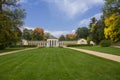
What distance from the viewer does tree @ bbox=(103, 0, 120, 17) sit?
31.6 metres

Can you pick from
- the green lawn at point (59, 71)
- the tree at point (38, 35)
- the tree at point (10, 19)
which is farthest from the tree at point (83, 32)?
the green lawn at point (59, 71)

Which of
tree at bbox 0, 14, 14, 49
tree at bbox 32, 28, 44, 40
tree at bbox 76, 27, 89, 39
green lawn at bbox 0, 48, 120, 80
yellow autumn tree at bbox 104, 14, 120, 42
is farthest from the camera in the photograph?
tree at bbox 76, 27, 89, 39

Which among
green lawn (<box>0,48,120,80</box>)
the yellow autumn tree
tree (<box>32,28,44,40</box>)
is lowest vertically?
green lawn (<box>0,48,120,80</box>)

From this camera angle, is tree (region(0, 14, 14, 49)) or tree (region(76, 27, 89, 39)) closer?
tree (region(0, 14, 14, 49))

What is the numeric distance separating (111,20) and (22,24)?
56.8 feet

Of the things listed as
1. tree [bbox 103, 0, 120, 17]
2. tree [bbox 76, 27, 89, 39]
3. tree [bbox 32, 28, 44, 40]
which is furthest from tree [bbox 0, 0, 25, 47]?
tree [bbox 76, 27, 89, 39]

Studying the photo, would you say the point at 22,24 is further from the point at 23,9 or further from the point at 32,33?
the point at 32,33

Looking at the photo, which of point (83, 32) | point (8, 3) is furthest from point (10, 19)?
point (83, 32)

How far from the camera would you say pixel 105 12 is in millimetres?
33531

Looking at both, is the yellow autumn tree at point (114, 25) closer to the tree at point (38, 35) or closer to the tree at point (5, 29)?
the tree at point (5, 29)

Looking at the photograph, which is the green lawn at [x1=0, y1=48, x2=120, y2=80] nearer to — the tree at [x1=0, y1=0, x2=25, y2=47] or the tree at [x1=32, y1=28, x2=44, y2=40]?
the tree at [x1=0, y1=0, x2=25, y2=47]

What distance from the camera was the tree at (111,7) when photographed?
31609mm

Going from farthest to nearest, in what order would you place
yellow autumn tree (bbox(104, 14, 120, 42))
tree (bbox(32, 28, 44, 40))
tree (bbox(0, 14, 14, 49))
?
tree (bbox(32, 28, 44, 40)) < tree (bbox(0, 14, 14, 49)) < yellow autumn tree (bbox(104, 14, 120, 42))

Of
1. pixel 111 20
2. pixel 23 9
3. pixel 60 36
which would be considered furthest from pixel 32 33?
pixel 111 20
